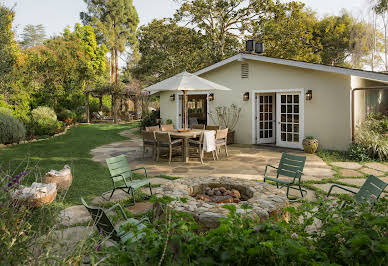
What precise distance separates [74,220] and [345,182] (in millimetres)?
5214

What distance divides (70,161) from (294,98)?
7.80 meters

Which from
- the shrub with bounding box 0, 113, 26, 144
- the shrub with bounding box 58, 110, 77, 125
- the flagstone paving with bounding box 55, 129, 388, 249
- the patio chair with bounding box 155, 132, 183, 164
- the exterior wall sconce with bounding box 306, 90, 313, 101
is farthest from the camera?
the shrub with bounding box 58, 110, 77, 125

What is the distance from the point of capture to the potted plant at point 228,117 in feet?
39.8

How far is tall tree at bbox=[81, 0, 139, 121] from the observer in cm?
3183

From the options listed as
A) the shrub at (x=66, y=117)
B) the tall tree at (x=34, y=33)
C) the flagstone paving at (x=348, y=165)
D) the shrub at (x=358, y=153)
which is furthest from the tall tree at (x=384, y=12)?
the tall tree at (x=34, y=33)

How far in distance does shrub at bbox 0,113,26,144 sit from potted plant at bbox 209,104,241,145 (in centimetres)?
770

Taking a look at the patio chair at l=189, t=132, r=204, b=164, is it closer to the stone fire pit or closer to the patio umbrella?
the patio umbrella

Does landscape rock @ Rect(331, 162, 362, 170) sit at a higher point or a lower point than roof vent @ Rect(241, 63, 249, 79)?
lower

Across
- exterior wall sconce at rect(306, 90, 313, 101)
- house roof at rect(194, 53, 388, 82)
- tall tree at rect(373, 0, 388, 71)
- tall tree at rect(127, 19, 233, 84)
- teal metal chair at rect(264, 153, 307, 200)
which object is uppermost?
tall tree at rect(373, 0, 388, 71)

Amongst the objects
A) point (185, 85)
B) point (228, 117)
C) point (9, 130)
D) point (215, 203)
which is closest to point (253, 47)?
point (228, 117)

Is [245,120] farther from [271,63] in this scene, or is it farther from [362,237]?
[362,237]

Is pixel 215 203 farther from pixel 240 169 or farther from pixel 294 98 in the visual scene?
pixel 294 98

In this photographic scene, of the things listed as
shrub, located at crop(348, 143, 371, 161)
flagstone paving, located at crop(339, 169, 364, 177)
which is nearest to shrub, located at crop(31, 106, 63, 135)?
flagstone paving, located at crop(339, 169, 364, 177)

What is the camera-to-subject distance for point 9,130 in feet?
35.9
